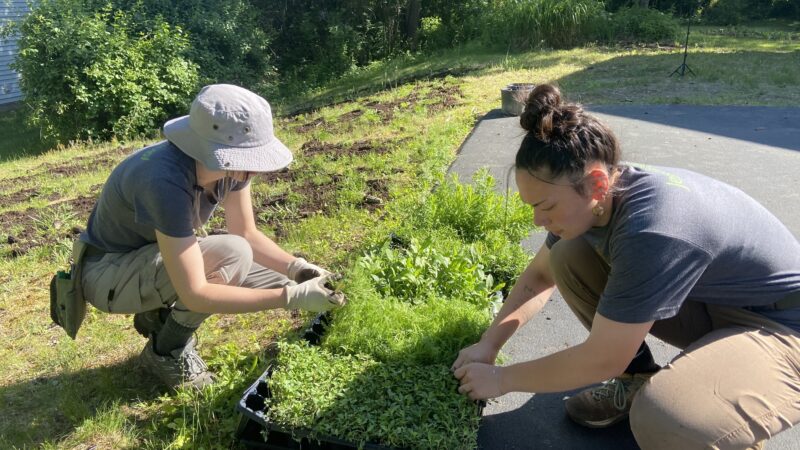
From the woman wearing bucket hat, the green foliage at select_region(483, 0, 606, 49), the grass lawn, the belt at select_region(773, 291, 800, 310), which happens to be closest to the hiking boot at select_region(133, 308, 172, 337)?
the woman wearing bucket hat

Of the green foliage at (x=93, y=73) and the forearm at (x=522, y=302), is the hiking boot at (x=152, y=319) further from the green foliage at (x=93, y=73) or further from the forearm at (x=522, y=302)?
the green foliage at (x=93, y=73)

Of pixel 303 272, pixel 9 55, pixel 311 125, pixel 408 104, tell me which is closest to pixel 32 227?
pixel 303 272

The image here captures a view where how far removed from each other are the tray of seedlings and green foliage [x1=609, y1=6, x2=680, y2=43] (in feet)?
44.3

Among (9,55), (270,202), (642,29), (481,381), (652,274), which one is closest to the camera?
(652,274)

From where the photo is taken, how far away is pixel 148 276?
260 cm

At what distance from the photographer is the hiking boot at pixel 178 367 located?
2.78 meters

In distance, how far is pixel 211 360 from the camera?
2.99 metres

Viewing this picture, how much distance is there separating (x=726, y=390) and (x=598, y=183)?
759mm

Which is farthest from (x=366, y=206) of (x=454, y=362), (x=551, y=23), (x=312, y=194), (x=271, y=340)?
(x=551, y=23)

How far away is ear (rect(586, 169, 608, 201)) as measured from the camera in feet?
5.97

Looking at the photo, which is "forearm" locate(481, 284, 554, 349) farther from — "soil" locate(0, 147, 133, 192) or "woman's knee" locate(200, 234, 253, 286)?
"soil" locate(0, 147, 133, 192)

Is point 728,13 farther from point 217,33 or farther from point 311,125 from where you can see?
point 311,125

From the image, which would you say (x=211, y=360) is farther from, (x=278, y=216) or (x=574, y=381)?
(x=278, y=216)

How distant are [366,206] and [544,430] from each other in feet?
9.49
